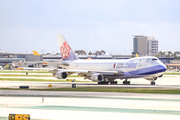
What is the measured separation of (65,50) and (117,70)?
16509mm

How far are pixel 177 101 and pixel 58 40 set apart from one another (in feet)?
163

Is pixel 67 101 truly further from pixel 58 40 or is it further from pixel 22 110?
pixel 58 40

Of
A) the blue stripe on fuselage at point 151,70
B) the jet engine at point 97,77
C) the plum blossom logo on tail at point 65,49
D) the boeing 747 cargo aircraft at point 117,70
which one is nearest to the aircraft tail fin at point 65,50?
the plum blossom logo on tail at point 65,49

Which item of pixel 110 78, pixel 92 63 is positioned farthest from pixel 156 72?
pixel 92 63

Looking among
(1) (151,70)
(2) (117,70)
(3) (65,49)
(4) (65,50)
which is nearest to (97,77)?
(2) (117,70)

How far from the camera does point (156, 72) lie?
63062mm

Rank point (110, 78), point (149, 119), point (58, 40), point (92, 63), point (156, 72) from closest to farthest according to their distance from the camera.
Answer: point (149, 119) < point (156, 72) < point (110, 78) < point (92, 63) < point (58, 40)

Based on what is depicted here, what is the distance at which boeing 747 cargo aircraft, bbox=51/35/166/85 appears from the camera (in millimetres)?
63844

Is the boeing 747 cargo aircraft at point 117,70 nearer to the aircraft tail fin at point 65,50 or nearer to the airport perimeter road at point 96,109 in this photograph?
the aircraft tail fin at point 65,50

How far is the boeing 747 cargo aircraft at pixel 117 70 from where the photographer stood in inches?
2514

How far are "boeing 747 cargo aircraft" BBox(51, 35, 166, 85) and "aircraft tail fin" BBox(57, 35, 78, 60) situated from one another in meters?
1.86

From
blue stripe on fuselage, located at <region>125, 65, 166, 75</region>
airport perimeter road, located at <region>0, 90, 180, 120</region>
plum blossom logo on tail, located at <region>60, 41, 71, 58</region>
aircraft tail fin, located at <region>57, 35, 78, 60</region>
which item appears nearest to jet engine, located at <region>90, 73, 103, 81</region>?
blue stripe on fuselage, located at <region>125, 65, 166, 75</region>

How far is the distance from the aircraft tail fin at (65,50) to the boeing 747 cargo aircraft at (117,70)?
186cm

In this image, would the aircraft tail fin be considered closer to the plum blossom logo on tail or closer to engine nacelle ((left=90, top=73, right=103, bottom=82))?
the plum blossom logo on tail
